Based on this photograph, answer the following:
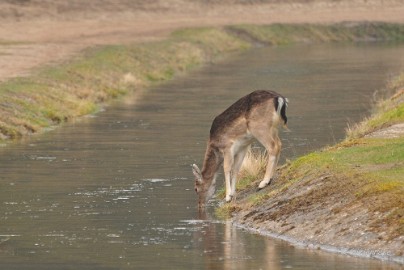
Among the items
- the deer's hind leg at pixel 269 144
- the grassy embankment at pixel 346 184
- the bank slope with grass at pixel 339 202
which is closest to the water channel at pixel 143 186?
the bank slope with grass at pixel 339 202

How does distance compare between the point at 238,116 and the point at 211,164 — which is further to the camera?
the point at 211,164

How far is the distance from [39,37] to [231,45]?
1427cm

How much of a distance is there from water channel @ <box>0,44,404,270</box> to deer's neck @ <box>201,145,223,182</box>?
0.65 m

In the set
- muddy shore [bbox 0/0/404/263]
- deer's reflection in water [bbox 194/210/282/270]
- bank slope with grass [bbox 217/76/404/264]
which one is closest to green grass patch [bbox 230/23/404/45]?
muddy shore [bbox 0/0/404/263]

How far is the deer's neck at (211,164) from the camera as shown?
2283cm

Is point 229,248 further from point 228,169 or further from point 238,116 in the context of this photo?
point 238,116

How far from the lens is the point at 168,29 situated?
93.1 meters

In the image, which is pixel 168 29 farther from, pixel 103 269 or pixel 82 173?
pixel 103 269

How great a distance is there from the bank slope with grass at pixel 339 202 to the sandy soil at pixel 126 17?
125ft

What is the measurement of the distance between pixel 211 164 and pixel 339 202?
358cm

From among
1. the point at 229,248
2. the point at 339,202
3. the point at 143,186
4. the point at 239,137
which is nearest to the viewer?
the point at 229,248

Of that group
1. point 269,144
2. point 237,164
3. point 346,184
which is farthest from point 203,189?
point 346,184

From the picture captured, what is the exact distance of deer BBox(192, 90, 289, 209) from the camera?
2239cm

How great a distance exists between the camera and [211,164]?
22844 millimetres
